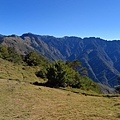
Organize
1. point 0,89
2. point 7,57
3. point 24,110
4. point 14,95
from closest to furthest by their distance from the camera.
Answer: point 24,110 < point 14,95 < point 0,89 < point 7,57

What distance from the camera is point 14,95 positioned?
103 feet

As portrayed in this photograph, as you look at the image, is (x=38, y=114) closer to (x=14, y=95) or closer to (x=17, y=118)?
(x=17, y=118)

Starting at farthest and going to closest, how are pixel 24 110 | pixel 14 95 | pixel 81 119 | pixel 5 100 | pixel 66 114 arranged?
Answer: pixel 14 95 → pixel 5 100 → pixel 24 110 → pixel 66 114 → pixel 81 119

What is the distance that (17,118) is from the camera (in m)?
19.5

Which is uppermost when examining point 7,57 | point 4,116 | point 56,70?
point 7,57

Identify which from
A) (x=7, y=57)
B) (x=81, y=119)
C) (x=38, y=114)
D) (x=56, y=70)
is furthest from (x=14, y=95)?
(x=7, y=57)

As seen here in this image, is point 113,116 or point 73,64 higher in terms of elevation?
point 73,64

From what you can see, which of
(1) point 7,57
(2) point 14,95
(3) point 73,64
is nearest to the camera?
(2) point 14,95

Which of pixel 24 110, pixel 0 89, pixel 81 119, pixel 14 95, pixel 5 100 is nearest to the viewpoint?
pixel 81 119

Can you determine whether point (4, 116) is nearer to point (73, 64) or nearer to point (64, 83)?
point (64, 83)

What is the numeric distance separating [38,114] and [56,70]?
33.8 meters

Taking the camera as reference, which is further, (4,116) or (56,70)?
(56,70)

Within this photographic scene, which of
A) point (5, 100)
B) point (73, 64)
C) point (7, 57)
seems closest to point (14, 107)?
point (5, 100)

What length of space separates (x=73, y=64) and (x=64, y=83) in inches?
1673
